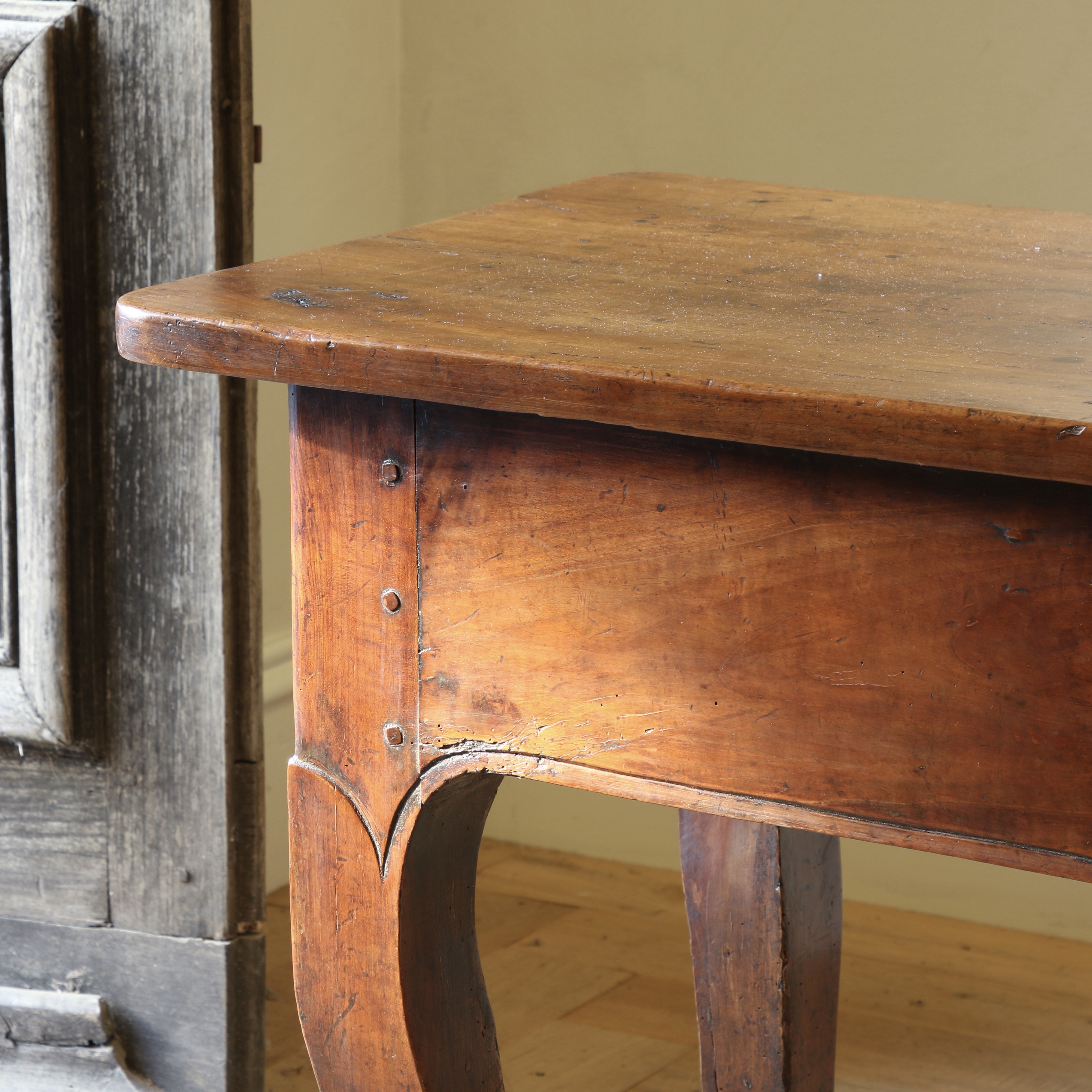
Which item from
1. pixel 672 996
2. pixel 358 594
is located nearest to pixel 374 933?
pixel 358 594

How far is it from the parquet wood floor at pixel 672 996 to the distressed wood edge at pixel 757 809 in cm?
75

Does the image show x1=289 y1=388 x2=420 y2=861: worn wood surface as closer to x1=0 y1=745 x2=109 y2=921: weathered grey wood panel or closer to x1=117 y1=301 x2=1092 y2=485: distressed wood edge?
x1=117 y1=301 x2=1092 y2=485: distressed wood edge

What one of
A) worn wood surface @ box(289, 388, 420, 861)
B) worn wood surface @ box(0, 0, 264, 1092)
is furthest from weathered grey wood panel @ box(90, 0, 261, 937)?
worn wood surface @ box(289, 388, 420, 861)

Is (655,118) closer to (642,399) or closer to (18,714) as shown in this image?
(18,714)

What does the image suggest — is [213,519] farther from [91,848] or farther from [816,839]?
[816,839]

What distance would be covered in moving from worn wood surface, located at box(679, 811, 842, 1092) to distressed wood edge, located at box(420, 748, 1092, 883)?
364 millimetres

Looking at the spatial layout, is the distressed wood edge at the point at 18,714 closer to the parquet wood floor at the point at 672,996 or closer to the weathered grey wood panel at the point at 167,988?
the weathered grey wood panel at the point at 167,988

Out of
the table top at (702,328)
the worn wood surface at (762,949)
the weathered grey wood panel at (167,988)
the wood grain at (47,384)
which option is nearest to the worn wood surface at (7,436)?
the wood grain at (47,384)

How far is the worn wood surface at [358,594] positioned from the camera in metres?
0.56

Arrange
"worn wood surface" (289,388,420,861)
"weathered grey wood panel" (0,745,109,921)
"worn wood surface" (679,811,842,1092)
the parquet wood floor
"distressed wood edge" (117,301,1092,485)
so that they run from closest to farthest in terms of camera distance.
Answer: "distressed wood edge" (117,301,1092,485) < "worn wood surface" (289,388,420,861) < "worn wood surface" (679,811,842,1092) < "weathered grey wood panel" (0,745,109,921) < the parquet wood floor

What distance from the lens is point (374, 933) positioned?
588 mm

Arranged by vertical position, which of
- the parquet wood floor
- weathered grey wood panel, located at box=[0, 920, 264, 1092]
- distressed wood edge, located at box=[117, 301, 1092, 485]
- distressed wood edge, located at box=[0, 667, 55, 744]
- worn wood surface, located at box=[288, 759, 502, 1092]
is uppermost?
distressed wood edge, located at box=[117, 301, 1092, 485]

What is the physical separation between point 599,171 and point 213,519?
0.75 m

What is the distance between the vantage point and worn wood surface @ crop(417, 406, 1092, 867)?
469 mm
